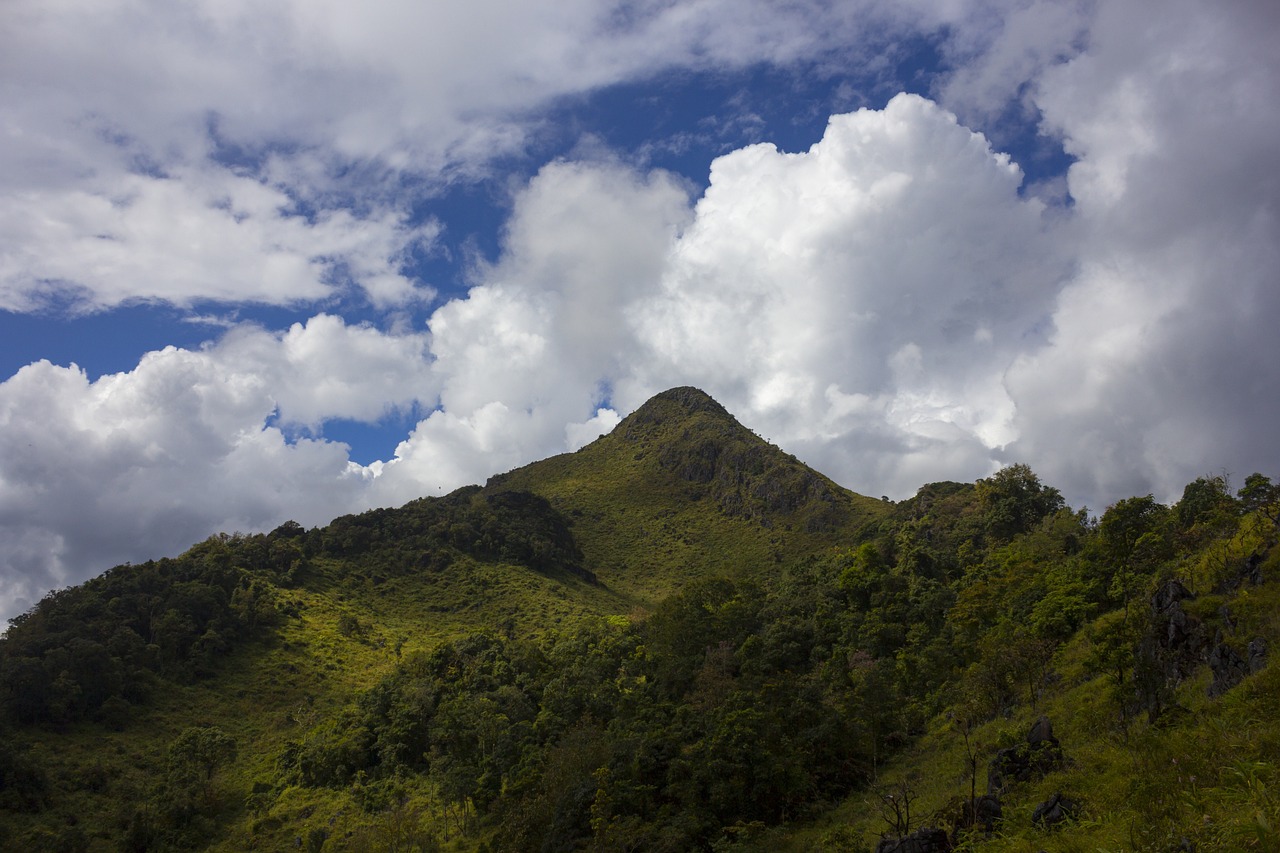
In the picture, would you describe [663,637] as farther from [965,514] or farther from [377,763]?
[965,514]

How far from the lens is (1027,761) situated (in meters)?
21.9

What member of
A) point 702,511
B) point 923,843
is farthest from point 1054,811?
point 702,511

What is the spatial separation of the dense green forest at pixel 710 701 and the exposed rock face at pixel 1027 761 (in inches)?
3.4

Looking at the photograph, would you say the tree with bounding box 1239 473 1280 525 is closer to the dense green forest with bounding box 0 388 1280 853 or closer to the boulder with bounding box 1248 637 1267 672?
the dense green forest with bounding box 0 388 1280 853

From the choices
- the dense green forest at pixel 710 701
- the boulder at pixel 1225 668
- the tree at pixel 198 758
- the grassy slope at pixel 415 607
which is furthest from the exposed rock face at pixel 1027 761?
the tree at pixel 198 758

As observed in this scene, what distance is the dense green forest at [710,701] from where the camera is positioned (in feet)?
67.7

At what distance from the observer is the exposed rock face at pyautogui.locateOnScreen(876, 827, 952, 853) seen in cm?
2011

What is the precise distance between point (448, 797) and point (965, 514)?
59.5 m

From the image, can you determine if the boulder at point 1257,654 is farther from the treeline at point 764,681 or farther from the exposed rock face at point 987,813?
the exposed rock face at point 987,813

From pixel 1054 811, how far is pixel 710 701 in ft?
79.6

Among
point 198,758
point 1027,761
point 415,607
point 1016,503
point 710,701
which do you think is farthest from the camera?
point 415,607

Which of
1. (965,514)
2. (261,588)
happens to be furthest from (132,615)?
(965,514)

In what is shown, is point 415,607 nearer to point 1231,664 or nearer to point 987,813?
point 987,813

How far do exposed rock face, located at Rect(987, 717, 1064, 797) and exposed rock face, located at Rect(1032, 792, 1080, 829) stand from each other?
130 inches
